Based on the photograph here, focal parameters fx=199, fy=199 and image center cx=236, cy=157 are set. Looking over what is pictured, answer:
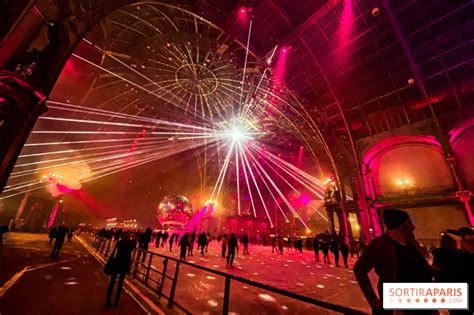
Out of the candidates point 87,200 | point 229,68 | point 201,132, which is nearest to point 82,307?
point 229,68

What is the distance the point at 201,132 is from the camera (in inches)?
1325

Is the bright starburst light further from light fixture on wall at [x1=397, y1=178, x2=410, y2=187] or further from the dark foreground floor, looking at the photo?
the dark foreground floor

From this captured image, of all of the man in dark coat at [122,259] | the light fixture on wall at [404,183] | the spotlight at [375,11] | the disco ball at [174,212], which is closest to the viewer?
the man in dark coat at [122,259]

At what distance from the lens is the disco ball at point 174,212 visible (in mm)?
28844

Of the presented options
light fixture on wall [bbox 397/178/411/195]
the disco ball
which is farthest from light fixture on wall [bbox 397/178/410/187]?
the disco ball

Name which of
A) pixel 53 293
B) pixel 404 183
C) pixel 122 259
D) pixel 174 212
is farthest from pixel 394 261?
pixel 174 212

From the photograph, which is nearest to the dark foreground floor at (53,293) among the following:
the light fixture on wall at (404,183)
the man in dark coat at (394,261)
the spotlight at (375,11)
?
the man in dark coat at (394,261)

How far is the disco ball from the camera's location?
28.8 meters

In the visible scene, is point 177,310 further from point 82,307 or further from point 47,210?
point 47,210

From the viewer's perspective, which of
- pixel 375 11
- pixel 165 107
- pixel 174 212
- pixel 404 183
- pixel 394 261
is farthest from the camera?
pixel 174 212

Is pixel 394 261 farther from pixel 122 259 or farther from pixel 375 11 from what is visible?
pixel 375 11

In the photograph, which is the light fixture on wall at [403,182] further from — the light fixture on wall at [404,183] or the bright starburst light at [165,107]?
the bright starburst light at [165,107]

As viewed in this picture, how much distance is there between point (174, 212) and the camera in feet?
94.7

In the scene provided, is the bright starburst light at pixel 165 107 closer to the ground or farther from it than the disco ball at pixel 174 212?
farther from it
